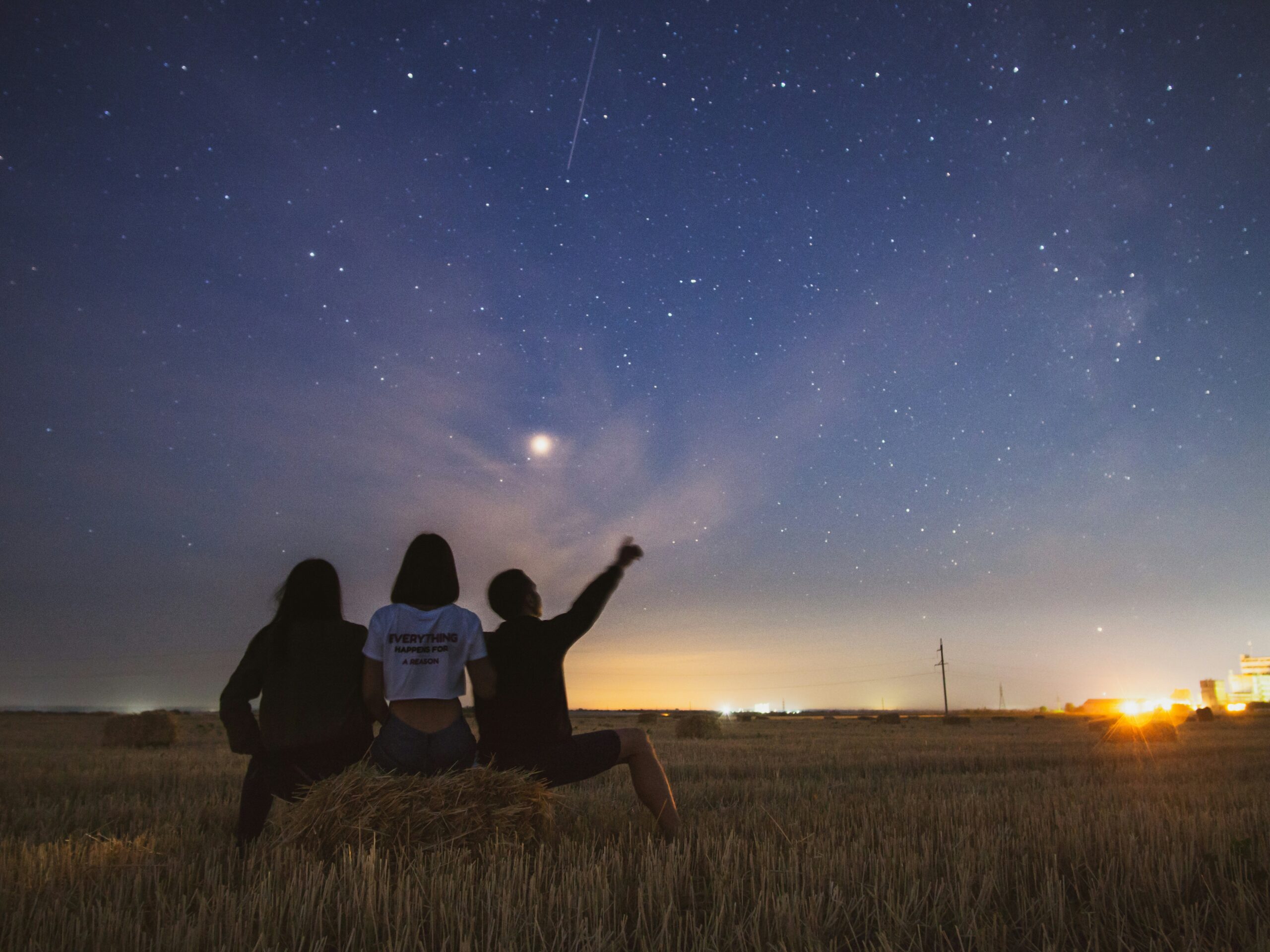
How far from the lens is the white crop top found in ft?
14.3

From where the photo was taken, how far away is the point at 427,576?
4504 mm

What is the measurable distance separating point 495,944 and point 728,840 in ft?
5.35

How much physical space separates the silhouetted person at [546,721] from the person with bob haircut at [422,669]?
0.22 meters

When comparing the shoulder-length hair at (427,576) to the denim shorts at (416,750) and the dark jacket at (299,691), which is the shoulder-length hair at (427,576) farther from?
the denim shorts at (416,750)

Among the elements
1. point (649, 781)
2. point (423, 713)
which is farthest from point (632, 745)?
point (423, 713)

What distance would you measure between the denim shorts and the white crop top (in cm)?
20

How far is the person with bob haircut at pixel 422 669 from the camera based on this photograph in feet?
14.3

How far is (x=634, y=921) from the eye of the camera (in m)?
3.31

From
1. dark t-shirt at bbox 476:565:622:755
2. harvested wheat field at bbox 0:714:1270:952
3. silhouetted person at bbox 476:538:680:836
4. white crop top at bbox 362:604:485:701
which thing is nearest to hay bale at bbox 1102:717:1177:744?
harvested wheat field at bbox 0:714:1270:952

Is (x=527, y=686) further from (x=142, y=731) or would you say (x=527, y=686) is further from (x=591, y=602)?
(x=142, y=731)

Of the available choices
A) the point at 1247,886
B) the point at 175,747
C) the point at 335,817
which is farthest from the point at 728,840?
the point at 175,747

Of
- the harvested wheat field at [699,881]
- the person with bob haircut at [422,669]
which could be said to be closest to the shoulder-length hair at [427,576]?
the person with bob haircut at [422,669]

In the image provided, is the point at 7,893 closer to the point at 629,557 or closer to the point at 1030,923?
the point at 629,557

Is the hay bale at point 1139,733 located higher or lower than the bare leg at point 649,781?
lower
